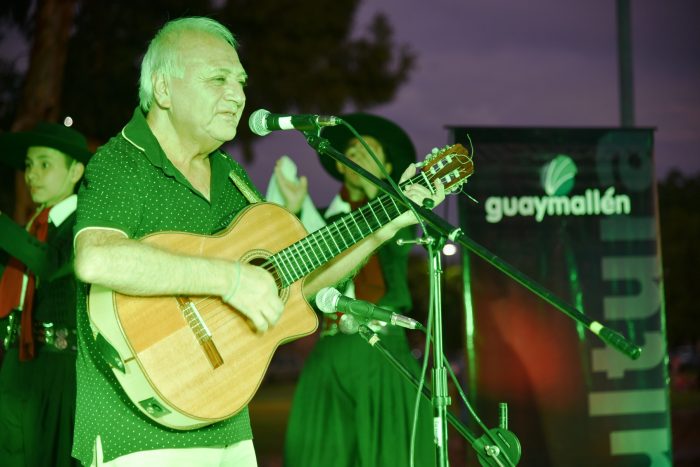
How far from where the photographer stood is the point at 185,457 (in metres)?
2.71

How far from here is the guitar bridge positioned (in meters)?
2.69

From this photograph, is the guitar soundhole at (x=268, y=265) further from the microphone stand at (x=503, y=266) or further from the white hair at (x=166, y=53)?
the white hair at (x=166, y=53)

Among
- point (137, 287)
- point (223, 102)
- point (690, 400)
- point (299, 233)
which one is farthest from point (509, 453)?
point (690, 400)

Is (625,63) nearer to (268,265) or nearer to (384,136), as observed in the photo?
(384,136)

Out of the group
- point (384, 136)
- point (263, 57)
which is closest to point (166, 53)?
point (384, 136)

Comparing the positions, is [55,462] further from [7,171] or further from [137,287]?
[7,171]

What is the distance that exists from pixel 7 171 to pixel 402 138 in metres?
5.14

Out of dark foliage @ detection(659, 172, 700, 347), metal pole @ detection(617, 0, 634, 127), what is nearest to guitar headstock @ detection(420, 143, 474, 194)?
metal pole @ detection(617, 0, 634, 127)

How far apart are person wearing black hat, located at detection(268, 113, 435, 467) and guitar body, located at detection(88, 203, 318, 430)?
78.5 inches

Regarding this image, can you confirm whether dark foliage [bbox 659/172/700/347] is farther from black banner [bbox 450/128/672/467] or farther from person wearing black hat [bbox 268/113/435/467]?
person wearing black hat [bbox 268/113/435/467]

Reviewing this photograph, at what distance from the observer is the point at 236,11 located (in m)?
9.57

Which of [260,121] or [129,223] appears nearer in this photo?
[129,223]

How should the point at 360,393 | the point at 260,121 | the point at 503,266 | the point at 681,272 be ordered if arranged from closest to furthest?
the point at 503,266, the point at 260,121, the point at 360,393, the point at 681,272

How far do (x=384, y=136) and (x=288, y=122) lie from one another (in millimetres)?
2819
